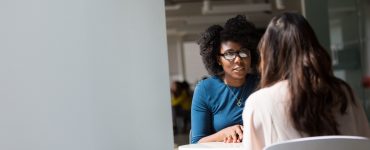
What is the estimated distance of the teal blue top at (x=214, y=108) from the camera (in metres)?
2.38

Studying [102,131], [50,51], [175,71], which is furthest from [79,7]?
[175,71]

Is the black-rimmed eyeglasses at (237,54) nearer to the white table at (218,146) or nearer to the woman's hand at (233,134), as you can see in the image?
the woman's hand at (233,134)

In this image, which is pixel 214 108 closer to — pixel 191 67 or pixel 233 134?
pixel 233 134

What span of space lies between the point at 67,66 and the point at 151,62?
15.5 inches

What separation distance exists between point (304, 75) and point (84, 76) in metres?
1.06

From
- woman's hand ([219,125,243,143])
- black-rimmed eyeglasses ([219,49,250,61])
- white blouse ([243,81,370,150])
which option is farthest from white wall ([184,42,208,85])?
white blouse ([243,81,370,150])

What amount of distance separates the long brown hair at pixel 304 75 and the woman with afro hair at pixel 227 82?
0.79 metres

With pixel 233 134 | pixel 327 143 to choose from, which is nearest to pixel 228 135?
pixel 233 134

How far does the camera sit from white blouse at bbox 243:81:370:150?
4.84 ft

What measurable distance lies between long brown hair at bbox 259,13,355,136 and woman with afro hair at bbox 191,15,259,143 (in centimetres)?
79

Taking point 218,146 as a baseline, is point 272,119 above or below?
above

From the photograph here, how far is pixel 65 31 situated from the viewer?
2.07 m

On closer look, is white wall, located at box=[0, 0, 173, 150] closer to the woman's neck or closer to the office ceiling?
the woman's neck

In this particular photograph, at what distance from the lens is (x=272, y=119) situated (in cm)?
148
